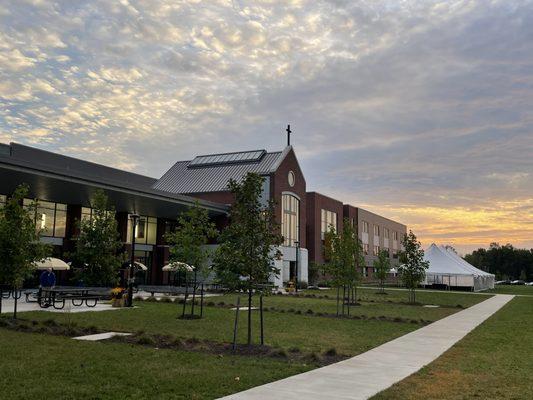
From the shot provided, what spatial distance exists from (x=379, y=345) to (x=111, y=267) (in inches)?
633

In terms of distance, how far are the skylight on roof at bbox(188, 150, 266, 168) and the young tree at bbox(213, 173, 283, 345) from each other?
46.6 meters

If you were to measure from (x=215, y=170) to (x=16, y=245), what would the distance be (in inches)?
1798

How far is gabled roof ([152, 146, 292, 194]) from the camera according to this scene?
194 feet

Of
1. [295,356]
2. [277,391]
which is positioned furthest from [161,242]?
[277,391]

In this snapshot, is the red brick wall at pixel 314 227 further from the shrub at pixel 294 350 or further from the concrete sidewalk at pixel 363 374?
the shrub at pixel 294 350

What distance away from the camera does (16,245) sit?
1733 centimetres

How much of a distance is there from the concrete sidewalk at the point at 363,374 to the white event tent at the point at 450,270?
44.9 metres

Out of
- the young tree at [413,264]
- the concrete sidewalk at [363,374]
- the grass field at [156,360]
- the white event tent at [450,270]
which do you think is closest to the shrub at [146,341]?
the grass field at [156,360]

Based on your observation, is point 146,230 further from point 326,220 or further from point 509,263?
point 509,263

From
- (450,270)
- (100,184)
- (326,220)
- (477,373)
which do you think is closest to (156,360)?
(477,373)

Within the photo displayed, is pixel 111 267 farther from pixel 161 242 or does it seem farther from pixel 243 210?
pixel 161 242

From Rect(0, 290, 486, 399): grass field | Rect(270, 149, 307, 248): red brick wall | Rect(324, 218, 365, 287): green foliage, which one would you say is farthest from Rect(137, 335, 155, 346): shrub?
Rect(270, 149, 307, 248): red brick wall

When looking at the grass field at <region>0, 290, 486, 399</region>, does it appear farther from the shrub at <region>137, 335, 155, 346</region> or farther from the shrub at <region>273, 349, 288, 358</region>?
the shrub at <region>137, 335, 155, 346</region>

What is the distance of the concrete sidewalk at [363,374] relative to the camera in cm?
844
